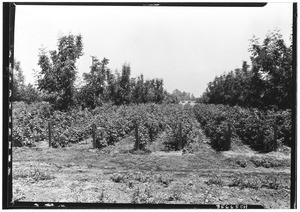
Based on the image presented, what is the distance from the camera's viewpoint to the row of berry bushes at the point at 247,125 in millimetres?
5434

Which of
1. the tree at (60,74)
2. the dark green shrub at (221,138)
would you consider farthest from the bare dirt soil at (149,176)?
the tree at (60,74)

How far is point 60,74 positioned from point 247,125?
398cm

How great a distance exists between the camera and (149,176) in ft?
17.8

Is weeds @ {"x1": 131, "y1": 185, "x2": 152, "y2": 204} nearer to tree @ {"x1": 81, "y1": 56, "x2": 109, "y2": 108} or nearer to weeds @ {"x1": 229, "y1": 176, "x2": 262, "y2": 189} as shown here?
weeds @ {"x1": 229, "y1": 176, "x2": 262, "y2": 189}

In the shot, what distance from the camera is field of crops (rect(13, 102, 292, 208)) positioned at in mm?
5324

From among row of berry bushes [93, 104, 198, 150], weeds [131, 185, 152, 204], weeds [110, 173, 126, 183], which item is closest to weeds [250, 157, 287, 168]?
row of berry bushes [93, 104, 198, 150]

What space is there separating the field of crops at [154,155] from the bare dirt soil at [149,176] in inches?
0.7

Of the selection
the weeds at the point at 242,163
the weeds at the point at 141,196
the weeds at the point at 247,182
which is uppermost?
the weeds at the point at 242,163

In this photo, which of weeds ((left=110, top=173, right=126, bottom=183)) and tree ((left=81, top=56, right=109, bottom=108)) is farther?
tree ((left=81, top=56, right=109, bottom=108))

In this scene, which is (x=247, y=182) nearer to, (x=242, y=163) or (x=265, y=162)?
(x=242, y=163)

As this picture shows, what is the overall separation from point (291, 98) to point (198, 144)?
6.38 ft

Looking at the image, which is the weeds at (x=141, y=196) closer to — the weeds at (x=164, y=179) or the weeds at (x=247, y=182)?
the weeds at (x=164, y=179)

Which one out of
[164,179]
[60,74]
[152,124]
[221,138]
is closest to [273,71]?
[221,138]

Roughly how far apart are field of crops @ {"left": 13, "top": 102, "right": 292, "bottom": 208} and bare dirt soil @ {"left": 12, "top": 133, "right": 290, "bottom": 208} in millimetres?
18
